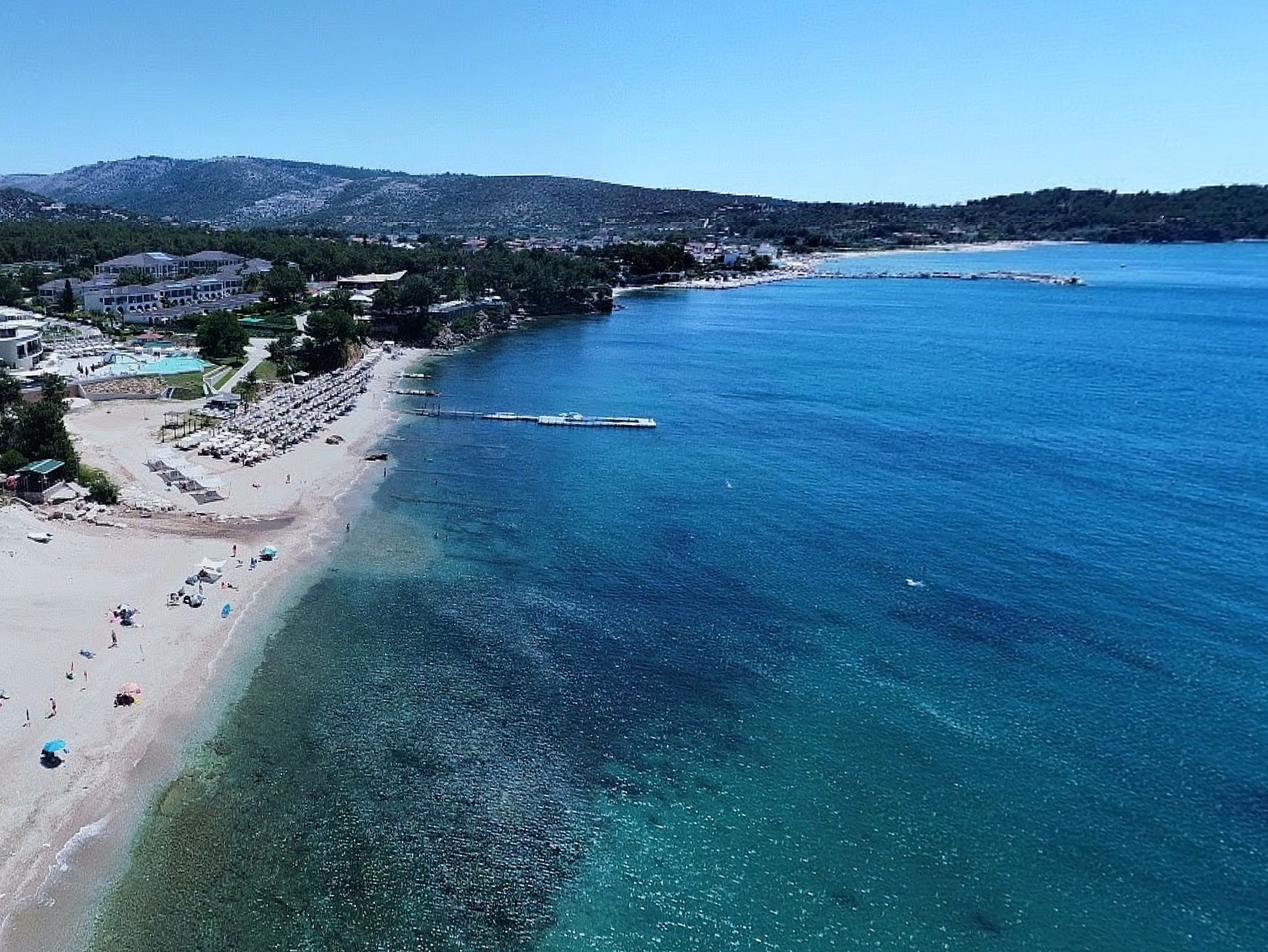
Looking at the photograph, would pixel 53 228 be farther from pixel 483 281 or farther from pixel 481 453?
pixel 481 453

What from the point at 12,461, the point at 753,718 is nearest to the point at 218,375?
the point at 12,461

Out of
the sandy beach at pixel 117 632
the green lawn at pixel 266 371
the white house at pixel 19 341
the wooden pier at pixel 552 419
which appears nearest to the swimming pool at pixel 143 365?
the green lawn at pixel 266 371

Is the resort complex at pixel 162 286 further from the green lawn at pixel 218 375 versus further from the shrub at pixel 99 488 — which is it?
the shrub at pixel 99 488

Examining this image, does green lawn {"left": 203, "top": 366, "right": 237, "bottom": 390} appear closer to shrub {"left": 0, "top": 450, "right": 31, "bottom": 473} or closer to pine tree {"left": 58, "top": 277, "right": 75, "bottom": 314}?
shrub {"left": 0, "top": 450, "right": 31, "bottom": 473}

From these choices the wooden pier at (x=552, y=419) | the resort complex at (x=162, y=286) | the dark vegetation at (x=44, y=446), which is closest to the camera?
the dark vegetation at (x=44, y=446)

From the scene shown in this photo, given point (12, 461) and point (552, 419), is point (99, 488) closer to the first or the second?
point (12, 461)

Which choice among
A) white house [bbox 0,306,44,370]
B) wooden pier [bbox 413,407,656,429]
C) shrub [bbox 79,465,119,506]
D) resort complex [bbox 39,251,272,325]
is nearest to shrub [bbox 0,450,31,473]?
shrub [bbox 79,465,119,506]

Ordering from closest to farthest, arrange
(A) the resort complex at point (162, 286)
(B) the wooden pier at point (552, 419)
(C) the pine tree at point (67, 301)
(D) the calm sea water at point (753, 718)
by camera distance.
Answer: (D) the calm sea water at point (753, 718) → (B) the wooden pier at point (552, 419) → (C) the pine tree at point (67, 301) → (A) the resort complex at point (162, 286)
